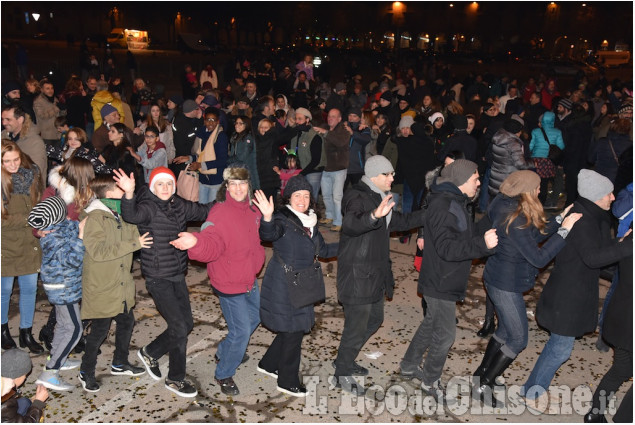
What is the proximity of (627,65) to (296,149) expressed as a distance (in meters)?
45.1

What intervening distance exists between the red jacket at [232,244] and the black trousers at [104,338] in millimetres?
948

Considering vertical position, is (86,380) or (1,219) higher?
(1,219)

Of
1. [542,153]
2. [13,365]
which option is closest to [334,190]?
[542,153]

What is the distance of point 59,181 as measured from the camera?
551 centimetres

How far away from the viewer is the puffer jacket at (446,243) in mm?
5000

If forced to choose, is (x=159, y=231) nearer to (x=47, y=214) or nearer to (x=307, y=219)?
(x=47, y=214)

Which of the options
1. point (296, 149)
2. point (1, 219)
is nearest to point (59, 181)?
point (1, 219)

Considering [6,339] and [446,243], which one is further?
[6,339]

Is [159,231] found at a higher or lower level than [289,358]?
higher

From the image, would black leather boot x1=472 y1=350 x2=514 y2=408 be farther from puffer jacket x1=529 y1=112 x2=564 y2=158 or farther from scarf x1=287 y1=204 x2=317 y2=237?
puffer jacket x1=529 y1=112 x2=564 y2=158

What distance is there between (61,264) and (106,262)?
1.31 feet

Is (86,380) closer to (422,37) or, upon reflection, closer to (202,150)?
(202,150)

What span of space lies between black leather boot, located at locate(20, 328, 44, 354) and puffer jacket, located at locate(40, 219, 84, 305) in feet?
3.29

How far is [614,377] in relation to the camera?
5.06 meters
